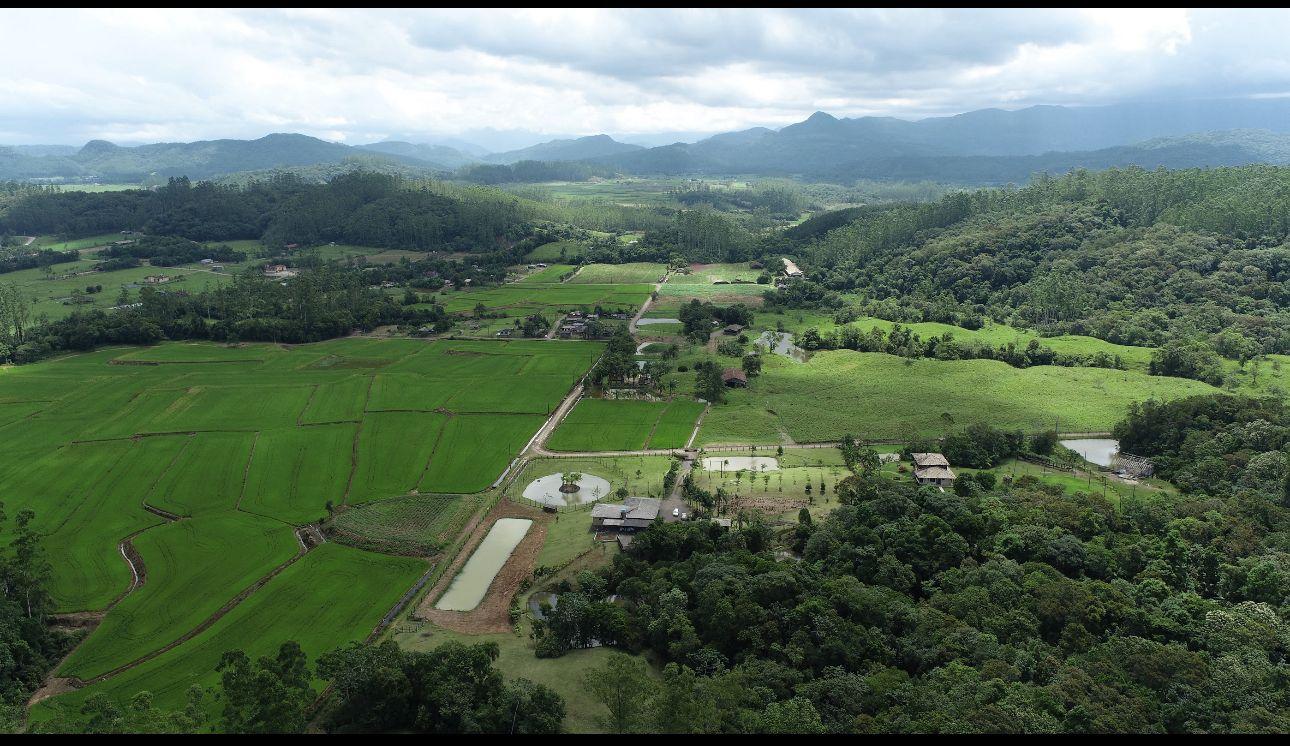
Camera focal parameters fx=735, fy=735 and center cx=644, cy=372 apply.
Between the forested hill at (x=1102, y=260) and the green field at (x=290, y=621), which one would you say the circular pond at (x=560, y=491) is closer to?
the green field at (x=290, y=621)

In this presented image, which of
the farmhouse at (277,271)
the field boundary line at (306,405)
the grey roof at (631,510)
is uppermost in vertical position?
the farmhouse at (277,271)

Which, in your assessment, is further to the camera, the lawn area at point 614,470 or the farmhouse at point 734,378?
the farmhouse at point 734,378

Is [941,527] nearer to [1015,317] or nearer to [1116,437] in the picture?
[1116,437]

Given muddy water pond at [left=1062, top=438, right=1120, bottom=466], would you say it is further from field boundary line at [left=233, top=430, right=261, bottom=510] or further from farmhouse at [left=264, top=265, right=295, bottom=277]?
farmhouse at [left=264, top=265, right=295, bottom=277]

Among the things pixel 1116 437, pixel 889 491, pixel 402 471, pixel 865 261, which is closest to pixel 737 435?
pixel 889 491

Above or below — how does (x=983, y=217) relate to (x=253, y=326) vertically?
above

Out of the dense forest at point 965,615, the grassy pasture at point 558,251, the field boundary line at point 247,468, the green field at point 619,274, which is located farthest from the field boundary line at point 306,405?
the grassy pasture at point 558,251

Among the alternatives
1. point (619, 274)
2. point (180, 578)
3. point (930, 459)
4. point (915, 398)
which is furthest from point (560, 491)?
point (619, 274)
